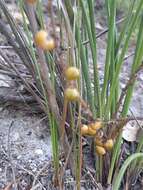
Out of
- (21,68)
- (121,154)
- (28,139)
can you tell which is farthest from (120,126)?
(21,68)

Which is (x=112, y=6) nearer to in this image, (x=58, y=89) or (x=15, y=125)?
(x=58, y=89)

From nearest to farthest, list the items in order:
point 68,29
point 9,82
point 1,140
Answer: point 68,29 < point 1,140 < point 9,82

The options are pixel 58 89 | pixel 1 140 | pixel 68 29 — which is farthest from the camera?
pixel 1 140

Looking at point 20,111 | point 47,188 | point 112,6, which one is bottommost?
point 47,188

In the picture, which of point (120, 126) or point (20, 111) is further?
point (20, 111)

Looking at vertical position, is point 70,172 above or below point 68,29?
below

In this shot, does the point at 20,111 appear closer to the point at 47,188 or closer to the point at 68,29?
the point at 47,188

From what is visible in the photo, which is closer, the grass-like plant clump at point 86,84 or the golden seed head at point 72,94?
the golden seed head at point 72,94

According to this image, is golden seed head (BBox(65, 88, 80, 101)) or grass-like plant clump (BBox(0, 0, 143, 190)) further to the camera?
grass-like plant clump (BBox(0, 0, 143, 190))

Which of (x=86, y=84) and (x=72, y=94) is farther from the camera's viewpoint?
(x=86, y=84)
